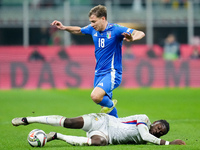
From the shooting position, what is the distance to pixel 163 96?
19.4 m

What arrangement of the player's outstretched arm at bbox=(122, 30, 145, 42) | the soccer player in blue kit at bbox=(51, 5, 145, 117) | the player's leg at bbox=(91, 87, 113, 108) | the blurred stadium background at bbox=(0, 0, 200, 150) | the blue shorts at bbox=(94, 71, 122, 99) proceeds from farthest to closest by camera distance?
the blurred stadium background at bbox=(0, 0, 200, 150) → the soccer player in blue kit at bbox=(51, 5, 145, 117) → the blue shorts at bbox=(94, 71, 122, 99) → the player's leg at bbox=(91, 87, 113, 108) → the player's outstretched arm at bbox=(122, 30, 145, 42)

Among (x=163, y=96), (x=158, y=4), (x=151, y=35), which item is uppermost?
(x=158, y=4)

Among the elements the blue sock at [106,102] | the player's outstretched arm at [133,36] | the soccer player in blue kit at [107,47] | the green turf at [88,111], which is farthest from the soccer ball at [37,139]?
the player's outstretched arm at [133,36]

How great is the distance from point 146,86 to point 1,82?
7.08m

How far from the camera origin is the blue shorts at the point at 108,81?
9052mm

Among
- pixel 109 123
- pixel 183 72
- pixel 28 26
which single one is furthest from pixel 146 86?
pixel 109 123

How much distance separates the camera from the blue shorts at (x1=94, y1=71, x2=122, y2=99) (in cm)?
905

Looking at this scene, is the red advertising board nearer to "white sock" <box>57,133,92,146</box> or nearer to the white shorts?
the white shorts

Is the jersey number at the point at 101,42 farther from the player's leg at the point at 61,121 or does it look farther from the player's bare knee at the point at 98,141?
the player's bare knee at the point at 98,141

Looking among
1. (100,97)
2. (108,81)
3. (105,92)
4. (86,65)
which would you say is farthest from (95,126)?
(86,65)

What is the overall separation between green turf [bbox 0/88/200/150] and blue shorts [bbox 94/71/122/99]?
1120mm

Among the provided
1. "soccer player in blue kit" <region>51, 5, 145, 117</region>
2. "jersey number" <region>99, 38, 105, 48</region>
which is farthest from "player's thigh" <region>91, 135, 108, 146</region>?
"jersey number" <region>99, 38, 105, 48</region>

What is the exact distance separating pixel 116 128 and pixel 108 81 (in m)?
1.30

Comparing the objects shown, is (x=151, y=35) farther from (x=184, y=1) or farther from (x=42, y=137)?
(x=42, y=137)
